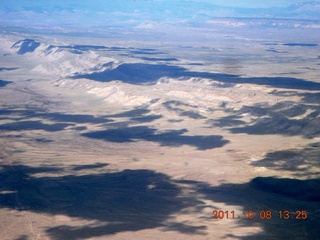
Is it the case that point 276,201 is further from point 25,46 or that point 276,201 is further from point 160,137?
point 25,46

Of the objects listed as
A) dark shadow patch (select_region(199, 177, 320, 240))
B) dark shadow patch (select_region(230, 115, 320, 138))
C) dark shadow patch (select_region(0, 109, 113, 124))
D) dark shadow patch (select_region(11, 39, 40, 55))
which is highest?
dark shadow patch (select_region(11, 39, 40, 55))

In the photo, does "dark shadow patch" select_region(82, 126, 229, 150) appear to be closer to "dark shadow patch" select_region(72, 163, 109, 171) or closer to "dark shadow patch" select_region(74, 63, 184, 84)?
"dark shadow patch" select_region(72, 163, 109, 171)

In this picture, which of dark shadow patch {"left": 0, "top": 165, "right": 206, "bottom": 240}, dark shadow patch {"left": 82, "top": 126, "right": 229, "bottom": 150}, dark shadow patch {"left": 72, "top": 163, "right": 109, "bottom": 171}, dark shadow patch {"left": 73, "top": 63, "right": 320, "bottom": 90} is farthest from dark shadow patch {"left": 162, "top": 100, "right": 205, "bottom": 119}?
dark shadow patch {"left": 0, "top": 165, "right": 206, "bottom": 240}

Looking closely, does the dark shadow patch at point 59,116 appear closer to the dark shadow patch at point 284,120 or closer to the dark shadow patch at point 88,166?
the dark shadow patch at point 284,120

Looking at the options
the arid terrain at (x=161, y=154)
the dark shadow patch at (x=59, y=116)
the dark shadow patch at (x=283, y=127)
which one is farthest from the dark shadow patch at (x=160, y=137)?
the dark shadow patch at (x=59, y=116)

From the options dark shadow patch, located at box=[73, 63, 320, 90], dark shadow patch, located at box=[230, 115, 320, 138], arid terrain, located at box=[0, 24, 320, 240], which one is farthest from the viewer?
dark shadow patch, located at box=[73, 63, 320, 90]

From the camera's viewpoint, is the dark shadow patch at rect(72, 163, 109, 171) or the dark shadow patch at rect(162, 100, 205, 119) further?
the dark shadow patch at rect(162, 100, 205, 119)

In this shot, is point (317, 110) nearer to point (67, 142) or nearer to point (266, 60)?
point (67, 142)

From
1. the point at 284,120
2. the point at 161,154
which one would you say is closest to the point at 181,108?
the point at 284,120
